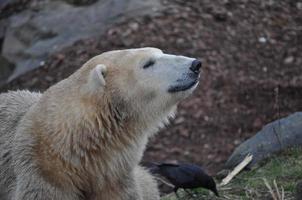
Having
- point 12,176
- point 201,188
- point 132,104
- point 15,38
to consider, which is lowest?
point 15,38

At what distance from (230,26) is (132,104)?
590 centimetres

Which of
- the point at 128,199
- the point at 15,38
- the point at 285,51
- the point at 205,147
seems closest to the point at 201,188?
the point at 128,199

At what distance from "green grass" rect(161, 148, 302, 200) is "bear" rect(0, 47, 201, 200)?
4.08 feet

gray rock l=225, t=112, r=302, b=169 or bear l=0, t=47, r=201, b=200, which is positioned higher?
bear l=0, t=47, r=201, b=200

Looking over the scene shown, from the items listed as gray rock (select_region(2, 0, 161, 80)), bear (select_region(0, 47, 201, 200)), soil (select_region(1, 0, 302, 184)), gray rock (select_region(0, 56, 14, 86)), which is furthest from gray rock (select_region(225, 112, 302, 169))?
gray rock (select_region(0, 56, 14, 86))

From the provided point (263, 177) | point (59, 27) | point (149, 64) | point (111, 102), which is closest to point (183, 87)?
Answer: point (149, 64)

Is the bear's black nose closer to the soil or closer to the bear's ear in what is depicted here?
the bear's ear

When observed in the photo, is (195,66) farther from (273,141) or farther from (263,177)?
(273,141)

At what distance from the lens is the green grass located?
6427 mm

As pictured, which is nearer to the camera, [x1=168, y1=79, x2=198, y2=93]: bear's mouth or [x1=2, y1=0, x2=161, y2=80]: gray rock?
[x1=168, y1=79, x2=198, y2=93]: bear's mouth

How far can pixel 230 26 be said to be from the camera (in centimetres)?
Result: 1113

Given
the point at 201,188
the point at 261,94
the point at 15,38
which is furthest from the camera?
the point at 15,38

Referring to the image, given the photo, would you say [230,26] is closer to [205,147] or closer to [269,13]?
[269,13]

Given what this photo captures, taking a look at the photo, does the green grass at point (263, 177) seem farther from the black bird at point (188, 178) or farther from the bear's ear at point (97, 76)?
the bear's ear at point (97, 76)
